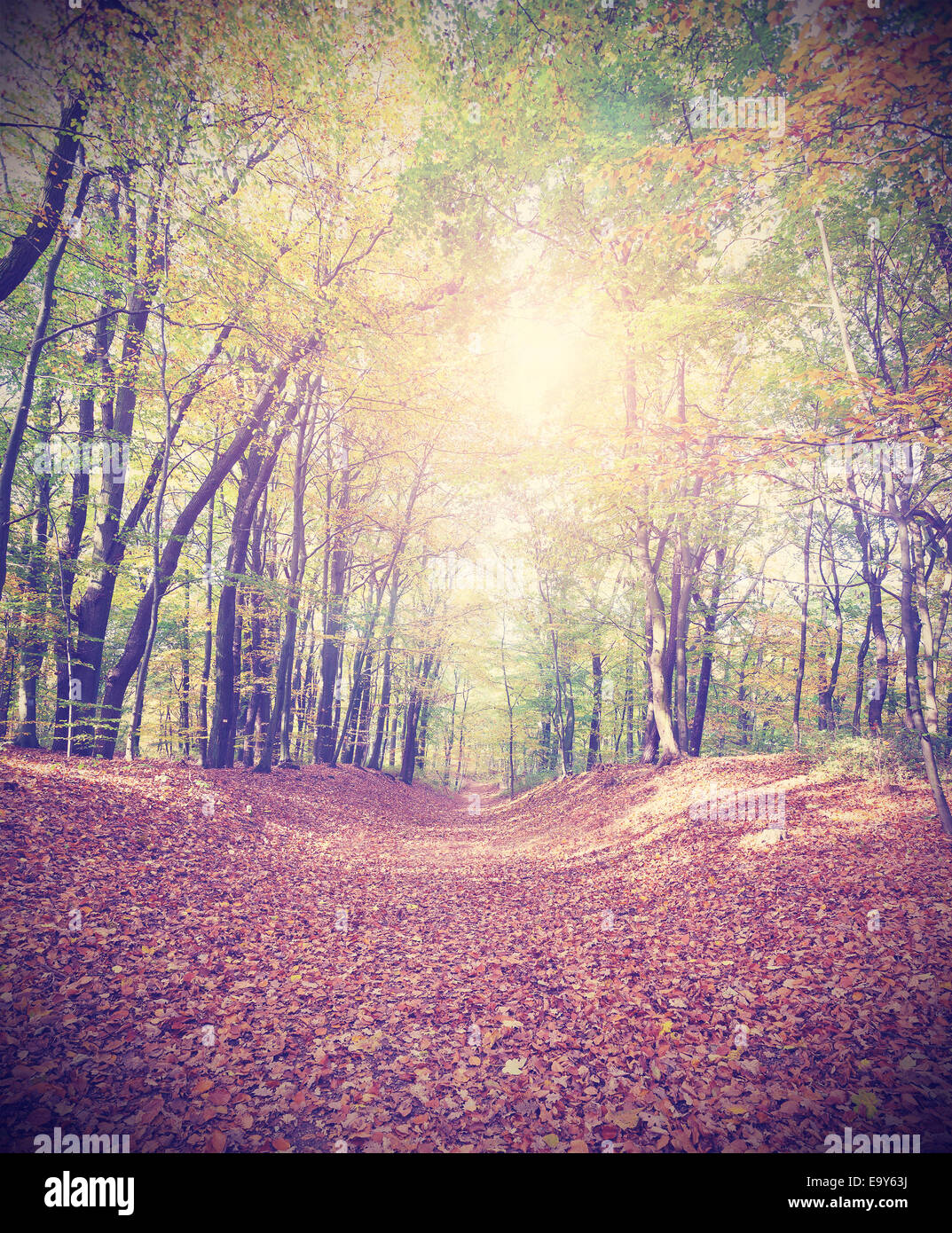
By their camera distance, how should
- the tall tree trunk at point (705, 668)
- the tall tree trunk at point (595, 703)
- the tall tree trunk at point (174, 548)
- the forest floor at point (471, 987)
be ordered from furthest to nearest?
the tall tree trunk at point (595, 703)
the tall tree trunk at point (705, 668)
the tall tree trunk at point (174, 548)
the forest floor at point (471, 987)

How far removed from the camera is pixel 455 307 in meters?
11.2

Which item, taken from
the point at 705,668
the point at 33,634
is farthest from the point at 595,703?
the point at 33,634

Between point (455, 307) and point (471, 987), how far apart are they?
12.8 meters

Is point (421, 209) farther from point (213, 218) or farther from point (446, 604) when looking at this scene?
point (446, 604)

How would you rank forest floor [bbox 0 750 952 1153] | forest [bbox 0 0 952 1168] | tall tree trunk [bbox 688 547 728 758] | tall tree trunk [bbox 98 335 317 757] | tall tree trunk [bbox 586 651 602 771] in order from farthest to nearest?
tall tree trunk [bbox 586 651 602 771] → tall tree trunk [bbox 688 547 728 758] → tall tree trunk [bbox 98 335 317 757] → forest [bbox 0 0 952 1168] → forest floor [bbox 0 750 952 1153]

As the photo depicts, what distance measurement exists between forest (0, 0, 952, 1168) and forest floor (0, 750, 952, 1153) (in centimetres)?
146

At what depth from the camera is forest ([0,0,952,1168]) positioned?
575 cm

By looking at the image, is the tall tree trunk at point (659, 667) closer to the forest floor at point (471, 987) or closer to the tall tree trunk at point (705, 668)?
the forest floor at point (471, 987)

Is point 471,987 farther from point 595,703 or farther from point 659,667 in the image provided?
point 595,703

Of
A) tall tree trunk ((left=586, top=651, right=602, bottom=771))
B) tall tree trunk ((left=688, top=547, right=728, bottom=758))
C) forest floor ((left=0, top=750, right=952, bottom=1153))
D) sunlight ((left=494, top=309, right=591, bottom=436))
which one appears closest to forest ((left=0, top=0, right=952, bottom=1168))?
sunlight ((left=494, top=309, right=591, bottom=436))

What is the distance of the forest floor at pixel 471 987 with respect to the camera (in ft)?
10.4

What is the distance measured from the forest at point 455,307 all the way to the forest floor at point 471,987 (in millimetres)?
1456

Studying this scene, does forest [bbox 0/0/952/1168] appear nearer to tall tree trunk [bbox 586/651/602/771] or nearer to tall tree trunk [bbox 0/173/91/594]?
tall tree trunk [bbox 0/173/91/594]

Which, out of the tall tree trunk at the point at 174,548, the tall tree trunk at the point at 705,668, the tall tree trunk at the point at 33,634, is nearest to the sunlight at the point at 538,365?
the tall tree trunk at the point at 174,548
